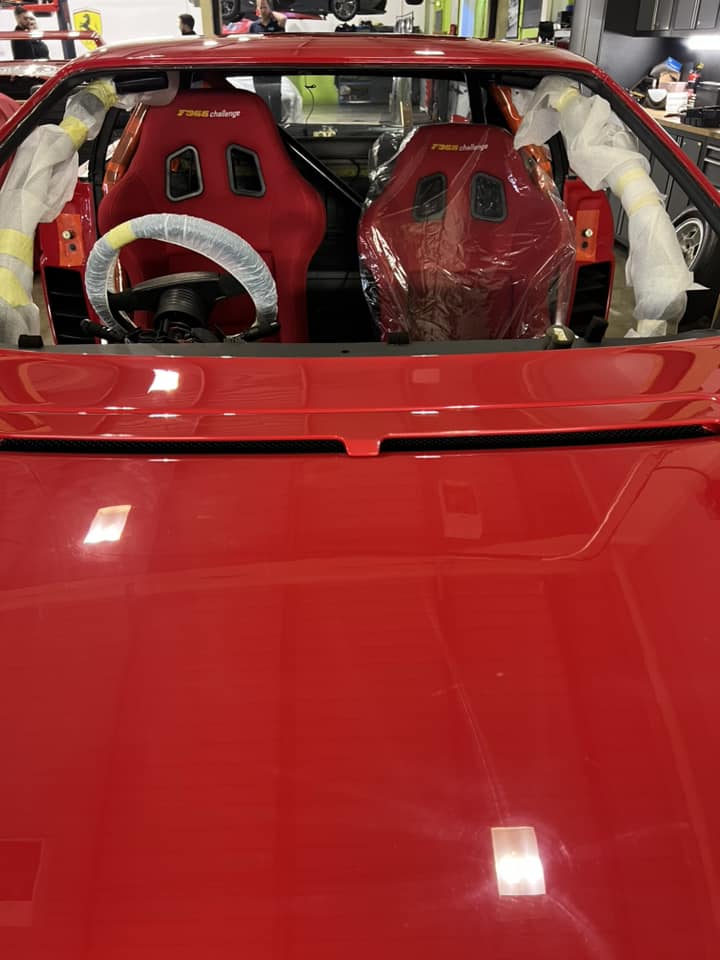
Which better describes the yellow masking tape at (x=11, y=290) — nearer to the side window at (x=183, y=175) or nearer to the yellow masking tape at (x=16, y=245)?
the yellow masking tape at (x=16, y=245)

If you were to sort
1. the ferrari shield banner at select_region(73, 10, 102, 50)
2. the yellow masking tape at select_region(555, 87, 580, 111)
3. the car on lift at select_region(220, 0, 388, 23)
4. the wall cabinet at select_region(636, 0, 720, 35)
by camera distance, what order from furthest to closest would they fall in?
the ferrari shield banner at select_region(73, 10, 102, 50)
the wall cabinet at select_region(636, 0, 720, 35)
the car on lift at select_region(220, 0, 388, 23)
the yellow masking tape at select_region(555, 87, 580, 111)

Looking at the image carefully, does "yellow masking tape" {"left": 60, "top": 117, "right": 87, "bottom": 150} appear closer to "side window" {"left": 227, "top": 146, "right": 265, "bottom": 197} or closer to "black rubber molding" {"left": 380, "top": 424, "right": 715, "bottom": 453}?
"side window" {"left": 227, "top": 146, "right": 265, "bottom": 197}

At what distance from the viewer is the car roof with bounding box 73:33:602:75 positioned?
144 centimetres

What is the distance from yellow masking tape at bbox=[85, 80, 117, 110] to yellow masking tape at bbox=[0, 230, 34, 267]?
39cm

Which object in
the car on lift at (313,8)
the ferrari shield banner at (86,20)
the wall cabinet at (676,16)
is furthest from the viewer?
the ferrari shield banner at (86,20)

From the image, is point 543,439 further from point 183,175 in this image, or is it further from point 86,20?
point 86,20

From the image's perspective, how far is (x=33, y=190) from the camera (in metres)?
1.50

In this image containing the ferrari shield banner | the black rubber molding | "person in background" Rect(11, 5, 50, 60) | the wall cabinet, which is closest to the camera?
the black rubber molding

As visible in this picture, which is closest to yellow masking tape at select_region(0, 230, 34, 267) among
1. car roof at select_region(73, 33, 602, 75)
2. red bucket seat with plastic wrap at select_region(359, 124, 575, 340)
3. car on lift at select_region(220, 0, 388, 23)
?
car roof at select_region(73, 33, 602, 75)

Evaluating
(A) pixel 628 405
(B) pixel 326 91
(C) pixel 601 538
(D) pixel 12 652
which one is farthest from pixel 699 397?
(B) pixel 326 91

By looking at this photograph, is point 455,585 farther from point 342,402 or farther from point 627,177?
point 627,177

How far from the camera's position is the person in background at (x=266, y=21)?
5.53 meters

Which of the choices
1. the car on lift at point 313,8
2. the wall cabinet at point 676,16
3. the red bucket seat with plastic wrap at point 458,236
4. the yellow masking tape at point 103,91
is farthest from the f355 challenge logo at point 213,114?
the wall cabinet at point 676,16

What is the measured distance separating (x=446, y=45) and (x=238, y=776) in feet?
4.88
